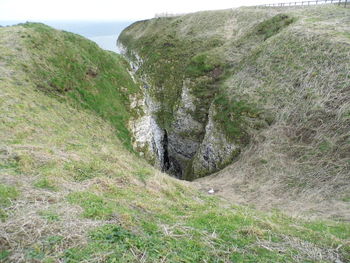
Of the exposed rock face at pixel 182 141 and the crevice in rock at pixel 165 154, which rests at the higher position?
the exposed rock face at pixel 182 141

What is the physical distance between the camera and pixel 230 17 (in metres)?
56.2

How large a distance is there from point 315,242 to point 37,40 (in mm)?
30190

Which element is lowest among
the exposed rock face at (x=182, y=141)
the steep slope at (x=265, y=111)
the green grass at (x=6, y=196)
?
the exposed rock face at (x=182, y=141)

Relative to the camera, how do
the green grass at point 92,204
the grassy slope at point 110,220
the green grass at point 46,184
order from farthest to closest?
the green grass at point 46,184 → the green grass at point 92,204 → the grassy slope at point 110,220

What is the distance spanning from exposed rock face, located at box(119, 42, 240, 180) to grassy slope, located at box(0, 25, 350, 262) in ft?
40.2

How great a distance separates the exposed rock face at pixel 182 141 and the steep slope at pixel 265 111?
15 cm

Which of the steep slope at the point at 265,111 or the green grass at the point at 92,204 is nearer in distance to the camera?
the green grass at the point at 92,204

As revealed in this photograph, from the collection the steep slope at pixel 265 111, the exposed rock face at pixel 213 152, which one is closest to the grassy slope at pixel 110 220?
the steep slope at pixel 265 111

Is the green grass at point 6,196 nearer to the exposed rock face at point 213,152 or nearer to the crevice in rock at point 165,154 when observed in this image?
the exposed rock face at point 213,152

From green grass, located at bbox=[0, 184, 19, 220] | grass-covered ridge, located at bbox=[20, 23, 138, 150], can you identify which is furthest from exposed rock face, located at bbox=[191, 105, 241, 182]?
green grass, located at bbox=[0, 184, 19, 220]

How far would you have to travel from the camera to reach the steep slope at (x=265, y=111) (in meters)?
18.7

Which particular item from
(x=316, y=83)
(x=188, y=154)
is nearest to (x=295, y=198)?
(x=316, y=83)

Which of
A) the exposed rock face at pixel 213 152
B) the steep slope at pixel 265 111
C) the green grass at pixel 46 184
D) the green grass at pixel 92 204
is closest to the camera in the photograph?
the green grass at pixel 92 204

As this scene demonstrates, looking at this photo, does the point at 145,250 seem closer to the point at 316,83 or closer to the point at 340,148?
the point at 340,148
